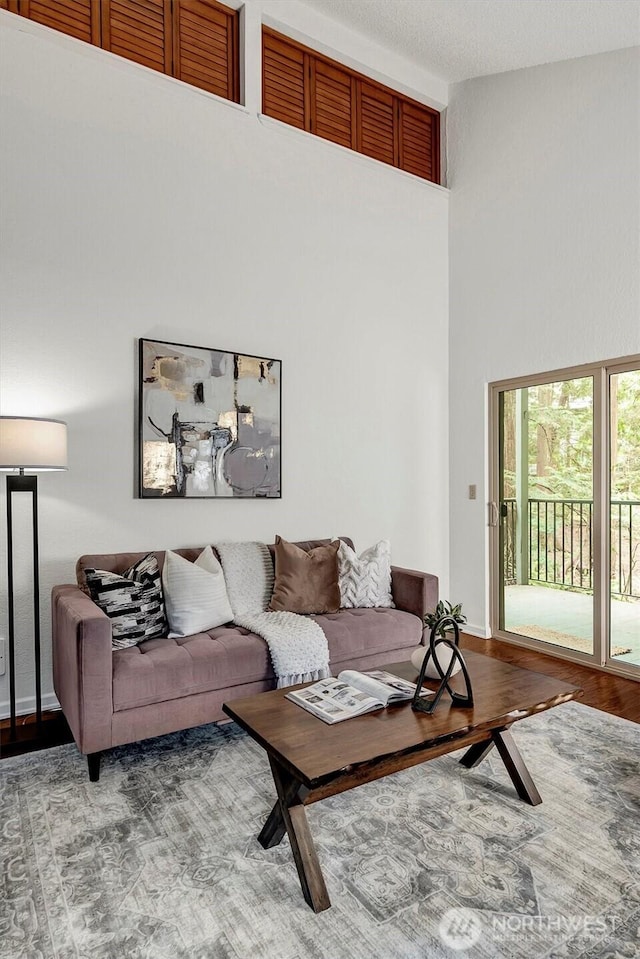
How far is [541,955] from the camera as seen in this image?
58.2 inches

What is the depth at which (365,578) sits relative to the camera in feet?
11.7

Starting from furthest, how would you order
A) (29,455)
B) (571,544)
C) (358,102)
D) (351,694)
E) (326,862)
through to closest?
1. (358,102)
2. (571,544)
3. (29,455)
4. (351,694)
5. (326,862)

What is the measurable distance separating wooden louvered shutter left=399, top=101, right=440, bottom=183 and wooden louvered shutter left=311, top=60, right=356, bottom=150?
0.51 meters

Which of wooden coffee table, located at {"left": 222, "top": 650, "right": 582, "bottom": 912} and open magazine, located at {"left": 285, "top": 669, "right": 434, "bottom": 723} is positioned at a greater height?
open magazine, located at {"left": 285, "top": 669, "right": 434, "bottom": 723}

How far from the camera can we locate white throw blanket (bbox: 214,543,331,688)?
2811 mm

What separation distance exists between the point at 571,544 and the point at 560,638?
2.20 ft

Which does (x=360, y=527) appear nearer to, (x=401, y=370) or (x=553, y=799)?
(x=401, y=370)

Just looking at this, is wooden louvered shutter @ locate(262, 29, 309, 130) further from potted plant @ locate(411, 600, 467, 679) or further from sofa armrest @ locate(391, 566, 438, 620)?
potted plant @ locate(411, 600, 467, 679)

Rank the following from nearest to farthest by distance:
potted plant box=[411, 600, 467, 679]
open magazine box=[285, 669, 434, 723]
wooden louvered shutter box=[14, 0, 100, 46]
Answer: open magazine box=[285, 669, 434, 723] < potted plant box=[411, 600, 467, 679] < wooden louvered shutter box=[14, 0, 100, 46]

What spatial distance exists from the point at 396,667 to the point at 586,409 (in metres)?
2.41

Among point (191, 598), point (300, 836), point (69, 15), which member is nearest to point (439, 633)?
point (300, 836)

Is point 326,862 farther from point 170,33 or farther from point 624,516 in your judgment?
point 170,33

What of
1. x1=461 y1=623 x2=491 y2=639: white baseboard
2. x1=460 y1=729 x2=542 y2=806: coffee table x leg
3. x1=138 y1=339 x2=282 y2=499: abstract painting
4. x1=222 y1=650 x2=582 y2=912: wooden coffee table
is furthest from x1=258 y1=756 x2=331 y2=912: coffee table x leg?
x1=461 y1=623 x2=491 y2=639: white baseboard

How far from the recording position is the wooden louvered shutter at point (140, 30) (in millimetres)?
3396
